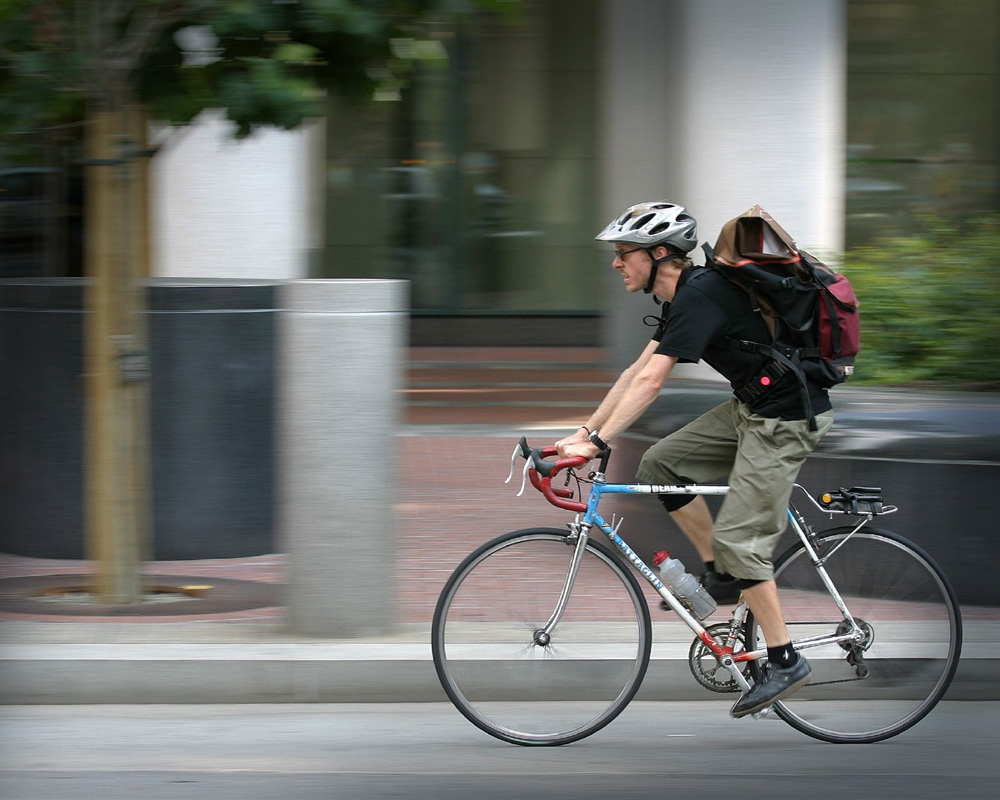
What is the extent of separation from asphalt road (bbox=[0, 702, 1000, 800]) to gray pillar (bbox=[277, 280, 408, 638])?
51 cm

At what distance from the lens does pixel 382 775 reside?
471 centimetres

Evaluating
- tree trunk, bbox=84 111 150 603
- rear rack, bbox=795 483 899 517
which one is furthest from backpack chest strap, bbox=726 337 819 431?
tree trunk, bbox=84 111 150 603

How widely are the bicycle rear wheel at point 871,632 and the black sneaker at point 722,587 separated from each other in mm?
156

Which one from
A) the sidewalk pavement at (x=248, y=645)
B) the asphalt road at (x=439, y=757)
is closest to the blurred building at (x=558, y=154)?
the sidewalk pavement at (x=248, y=645)

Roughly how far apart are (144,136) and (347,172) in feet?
26.1

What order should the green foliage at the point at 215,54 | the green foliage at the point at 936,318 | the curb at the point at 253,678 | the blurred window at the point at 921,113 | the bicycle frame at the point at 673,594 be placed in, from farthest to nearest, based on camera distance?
1. the blurred window at the point at 921,113
2. the green foliage at the point at 936,318
3. the green foliage at the point at 215,54
4. the curb at the point at 253,678
5. the bicycle frame at the point at 673,594

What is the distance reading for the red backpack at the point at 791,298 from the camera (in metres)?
4.70

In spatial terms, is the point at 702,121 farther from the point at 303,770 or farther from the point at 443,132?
the point at 303,770

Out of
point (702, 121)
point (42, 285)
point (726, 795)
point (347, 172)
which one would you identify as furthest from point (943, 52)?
point (726, 795)

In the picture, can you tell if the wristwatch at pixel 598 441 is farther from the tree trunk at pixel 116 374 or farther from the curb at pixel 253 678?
the tree trunk at pixel 116 374

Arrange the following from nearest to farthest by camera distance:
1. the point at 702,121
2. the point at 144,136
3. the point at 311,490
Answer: the point at 311,490, the point at 144,136, the point at 702,121

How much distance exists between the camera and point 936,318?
25.2 ft

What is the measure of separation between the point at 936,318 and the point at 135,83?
4115 millimetres

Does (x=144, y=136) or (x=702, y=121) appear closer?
(x=144, y=136)
